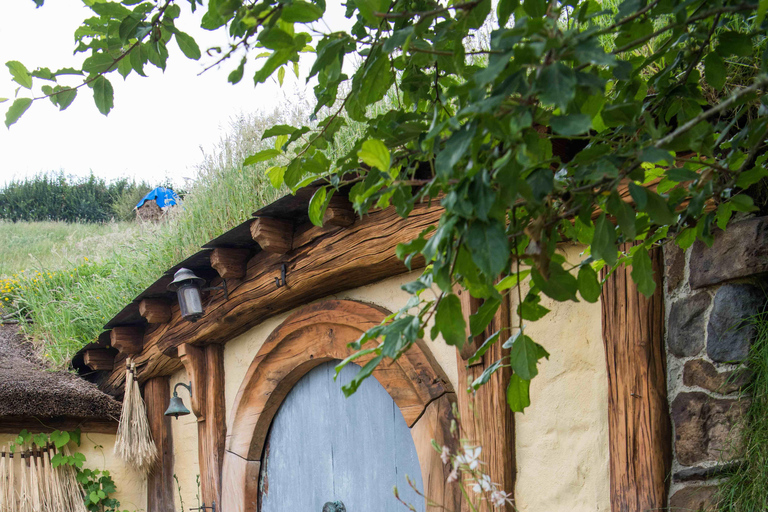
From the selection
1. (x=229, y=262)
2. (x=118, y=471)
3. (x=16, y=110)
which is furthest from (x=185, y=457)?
(x=16, y=110)

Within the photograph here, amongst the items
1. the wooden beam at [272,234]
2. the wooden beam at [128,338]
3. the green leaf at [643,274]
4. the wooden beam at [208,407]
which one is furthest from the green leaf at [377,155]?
the wooden beam at [128,338]

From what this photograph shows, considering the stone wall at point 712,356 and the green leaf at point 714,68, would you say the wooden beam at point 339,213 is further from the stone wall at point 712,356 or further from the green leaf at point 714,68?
the green leaf at point 714,68

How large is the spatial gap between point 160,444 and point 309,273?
7.78 feet

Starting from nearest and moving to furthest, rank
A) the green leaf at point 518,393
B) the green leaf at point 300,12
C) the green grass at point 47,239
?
1. the green leaf at point 300,12
2. the green leaf at point 518,393
3. the green grass at point 47,239

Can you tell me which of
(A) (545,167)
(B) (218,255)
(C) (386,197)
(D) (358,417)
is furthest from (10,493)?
(A) (545,167)

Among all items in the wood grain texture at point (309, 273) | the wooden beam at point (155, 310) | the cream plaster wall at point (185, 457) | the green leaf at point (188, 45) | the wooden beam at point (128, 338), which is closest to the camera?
the green leaf at point (188, 45)

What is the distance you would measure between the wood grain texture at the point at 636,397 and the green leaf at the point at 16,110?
1.58 metres

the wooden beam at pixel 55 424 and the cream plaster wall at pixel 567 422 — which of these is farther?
the wooden beam at pixel 55 424

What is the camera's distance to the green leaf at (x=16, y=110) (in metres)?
1.44

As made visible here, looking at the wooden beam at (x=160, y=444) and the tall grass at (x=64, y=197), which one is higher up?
the tall grass at (x=64, y=197)

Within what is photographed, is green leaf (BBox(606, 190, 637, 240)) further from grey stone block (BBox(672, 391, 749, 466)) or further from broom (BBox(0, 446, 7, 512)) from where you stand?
broom (BBox(0, 446, 7, 512))

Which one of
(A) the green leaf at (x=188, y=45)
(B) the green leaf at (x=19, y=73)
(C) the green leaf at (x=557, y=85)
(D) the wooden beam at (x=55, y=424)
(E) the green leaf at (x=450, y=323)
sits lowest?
(E) the green leaf at (x=450, y=323)

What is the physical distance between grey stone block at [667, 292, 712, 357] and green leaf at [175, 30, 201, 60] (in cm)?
147

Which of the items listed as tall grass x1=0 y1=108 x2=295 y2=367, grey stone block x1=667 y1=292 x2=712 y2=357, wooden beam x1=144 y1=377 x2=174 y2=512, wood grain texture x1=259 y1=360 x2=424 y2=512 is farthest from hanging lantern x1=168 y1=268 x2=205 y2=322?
grey stone block x1=667 y1=292 x2=712 y2=357
